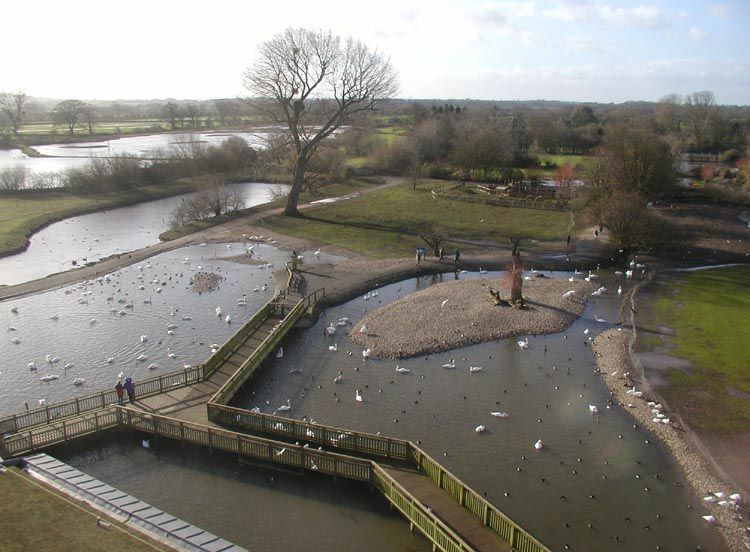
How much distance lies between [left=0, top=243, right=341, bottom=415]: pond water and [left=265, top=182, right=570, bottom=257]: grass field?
427 inches

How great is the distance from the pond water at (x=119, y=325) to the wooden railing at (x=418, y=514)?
14068 millimetres

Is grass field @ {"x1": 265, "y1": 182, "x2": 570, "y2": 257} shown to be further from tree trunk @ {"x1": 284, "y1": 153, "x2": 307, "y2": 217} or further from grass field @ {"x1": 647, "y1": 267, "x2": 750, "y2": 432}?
grass field @ {"x1": 647, "y1": 267, "x2": 750, "y2": 432}

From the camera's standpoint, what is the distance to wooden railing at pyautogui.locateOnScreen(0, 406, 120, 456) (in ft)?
69.8

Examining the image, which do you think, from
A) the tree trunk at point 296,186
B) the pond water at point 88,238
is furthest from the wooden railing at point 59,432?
the tree trunk at point 296,186

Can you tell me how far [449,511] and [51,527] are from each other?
38.6ft

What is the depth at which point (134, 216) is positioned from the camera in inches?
2724

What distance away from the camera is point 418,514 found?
723 inches

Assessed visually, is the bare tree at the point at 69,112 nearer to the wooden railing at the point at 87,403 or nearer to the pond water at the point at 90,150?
the pond water at the point at 90,150

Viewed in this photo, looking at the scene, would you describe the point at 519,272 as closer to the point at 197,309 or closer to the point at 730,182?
the point at 197,309

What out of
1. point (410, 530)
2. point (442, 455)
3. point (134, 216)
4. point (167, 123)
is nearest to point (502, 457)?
point (442, 455)

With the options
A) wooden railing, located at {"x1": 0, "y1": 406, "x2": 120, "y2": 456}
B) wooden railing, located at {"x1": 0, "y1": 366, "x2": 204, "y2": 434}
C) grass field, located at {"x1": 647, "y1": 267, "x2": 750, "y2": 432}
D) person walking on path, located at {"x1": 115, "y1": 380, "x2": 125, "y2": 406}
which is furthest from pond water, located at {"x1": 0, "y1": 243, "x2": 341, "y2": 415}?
grass field, located at {"x1": 647, "y1": 267, "x2": 750, "y2": 432}

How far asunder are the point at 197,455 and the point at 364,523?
292 inches

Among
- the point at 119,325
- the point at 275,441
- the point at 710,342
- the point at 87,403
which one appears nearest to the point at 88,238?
the point at 119,325

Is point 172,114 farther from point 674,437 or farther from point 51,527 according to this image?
point 674,437
